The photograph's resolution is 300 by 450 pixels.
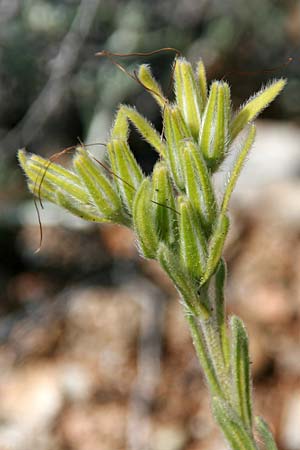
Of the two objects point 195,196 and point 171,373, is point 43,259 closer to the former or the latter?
point 171,373

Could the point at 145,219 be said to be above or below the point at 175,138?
below

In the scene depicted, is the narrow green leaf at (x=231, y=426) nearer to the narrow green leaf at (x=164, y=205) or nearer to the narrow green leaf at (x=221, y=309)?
the narrow green leaf at (x=221, y=309)

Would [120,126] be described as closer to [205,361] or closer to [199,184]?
[199,184]

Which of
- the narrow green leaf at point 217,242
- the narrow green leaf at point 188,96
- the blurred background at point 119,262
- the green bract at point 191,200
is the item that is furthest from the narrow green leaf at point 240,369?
the blurred background at point 119,262

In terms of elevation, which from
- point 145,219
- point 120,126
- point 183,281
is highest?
point 120,126

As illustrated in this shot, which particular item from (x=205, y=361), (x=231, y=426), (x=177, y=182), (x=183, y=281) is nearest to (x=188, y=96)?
(x=177, y=182)

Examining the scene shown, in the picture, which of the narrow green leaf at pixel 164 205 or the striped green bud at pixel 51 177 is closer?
the narrow green leaf at pixel 164 205

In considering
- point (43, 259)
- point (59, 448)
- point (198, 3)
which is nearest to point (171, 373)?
point (59, 448)

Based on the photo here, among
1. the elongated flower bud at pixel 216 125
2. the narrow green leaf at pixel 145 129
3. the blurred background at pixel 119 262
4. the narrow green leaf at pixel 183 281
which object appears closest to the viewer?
the narrow green leaf at pixel 183 281
